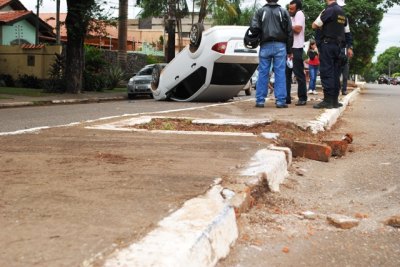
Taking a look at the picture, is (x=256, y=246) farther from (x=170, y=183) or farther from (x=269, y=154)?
(x=269, y=154)

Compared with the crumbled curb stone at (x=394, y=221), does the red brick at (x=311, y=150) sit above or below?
above

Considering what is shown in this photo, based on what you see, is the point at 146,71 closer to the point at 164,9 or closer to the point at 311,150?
the point at 164,9

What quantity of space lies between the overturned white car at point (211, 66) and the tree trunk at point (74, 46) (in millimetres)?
5778

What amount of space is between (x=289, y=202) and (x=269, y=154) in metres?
0.80

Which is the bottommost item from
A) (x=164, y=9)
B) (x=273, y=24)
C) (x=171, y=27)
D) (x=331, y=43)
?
(x=331, y=43)

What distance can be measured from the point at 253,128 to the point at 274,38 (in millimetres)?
3156

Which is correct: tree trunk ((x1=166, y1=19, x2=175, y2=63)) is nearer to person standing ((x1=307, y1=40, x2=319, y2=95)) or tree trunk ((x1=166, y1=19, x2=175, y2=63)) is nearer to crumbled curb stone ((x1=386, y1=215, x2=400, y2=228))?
person standing ((x1=307, y1=40, x2=319, y2=95))

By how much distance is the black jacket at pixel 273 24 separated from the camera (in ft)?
29.2

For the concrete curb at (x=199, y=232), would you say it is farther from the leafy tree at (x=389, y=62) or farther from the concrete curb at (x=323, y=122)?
the leafy tree at (x=389, y=62)

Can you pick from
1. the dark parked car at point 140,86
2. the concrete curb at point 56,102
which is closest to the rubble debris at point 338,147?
the concrete curb at point 56,102

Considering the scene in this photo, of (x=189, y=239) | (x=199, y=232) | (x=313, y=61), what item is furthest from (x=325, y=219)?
(x=313, y=61)

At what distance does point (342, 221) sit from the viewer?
3.19 m

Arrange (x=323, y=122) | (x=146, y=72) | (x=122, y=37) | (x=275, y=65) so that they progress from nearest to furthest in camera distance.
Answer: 1. (x=323, y=122)
2. (x=275, y=65)
3. (x=146, y=72)
4. (x=122, y=37)

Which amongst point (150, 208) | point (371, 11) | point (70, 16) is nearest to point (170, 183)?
point (150, 208)
